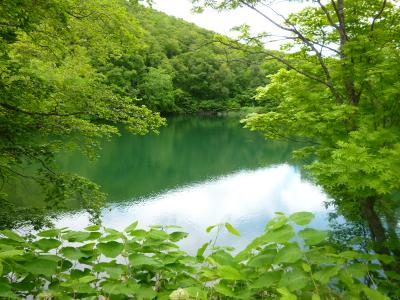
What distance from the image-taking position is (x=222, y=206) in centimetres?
1612

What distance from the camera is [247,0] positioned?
18.8 ft

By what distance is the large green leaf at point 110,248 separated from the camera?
6.22 feet

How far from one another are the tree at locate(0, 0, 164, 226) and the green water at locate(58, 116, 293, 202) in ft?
26.9

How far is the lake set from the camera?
1374 cm

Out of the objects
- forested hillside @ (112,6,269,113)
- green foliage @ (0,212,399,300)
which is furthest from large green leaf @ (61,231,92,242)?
forested hillside @ (112,6,269,113)

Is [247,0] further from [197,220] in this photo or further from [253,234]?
[197,220]

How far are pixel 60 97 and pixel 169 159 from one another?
21.9 meters

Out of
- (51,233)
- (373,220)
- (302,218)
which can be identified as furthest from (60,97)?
(373,220)

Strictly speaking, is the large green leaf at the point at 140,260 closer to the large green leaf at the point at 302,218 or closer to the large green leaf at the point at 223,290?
the large green leaf at the point at 223,290

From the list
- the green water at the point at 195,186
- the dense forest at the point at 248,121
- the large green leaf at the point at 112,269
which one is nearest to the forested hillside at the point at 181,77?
the green water at the point at 195,186

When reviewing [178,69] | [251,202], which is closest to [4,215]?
[251,202]

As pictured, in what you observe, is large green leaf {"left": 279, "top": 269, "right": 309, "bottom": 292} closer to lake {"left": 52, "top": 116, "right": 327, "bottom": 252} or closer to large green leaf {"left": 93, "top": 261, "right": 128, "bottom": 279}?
large green leaf {"left": 93, "top": 261, "right": 128, "bottom": 279}

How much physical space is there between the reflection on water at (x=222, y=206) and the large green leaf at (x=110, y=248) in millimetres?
8915

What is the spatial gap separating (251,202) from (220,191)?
277 centimetres
